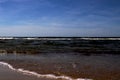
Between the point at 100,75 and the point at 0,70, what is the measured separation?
4332 mm

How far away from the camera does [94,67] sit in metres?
11.4

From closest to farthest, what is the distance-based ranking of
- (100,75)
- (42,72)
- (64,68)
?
(100,75) < (42,72) < (64,68)

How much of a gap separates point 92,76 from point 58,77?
1301mm

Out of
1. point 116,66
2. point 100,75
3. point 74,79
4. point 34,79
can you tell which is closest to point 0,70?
point 34,79

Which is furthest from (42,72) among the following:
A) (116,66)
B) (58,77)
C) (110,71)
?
(116,66)

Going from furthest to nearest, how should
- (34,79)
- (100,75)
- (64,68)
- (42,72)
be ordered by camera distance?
(64,68) → (42,72) → (100,75) → (34,79)

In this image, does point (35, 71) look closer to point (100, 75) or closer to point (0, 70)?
point (0, 70)

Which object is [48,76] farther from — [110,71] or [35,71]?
[110,71]

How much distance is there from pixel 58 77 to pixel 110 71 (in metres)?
2.42

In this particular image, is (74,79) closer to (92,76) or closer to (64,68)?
(92,76)

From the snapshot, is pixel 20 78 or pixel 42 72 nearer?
pixel 20 78

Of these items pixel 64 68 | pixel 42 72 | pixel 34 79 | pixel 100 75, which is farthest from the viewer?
pixel 64 68

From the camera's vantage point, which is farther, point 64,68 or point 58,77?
point 64,68

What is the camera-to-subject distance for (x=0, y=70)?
10922 millimetres
